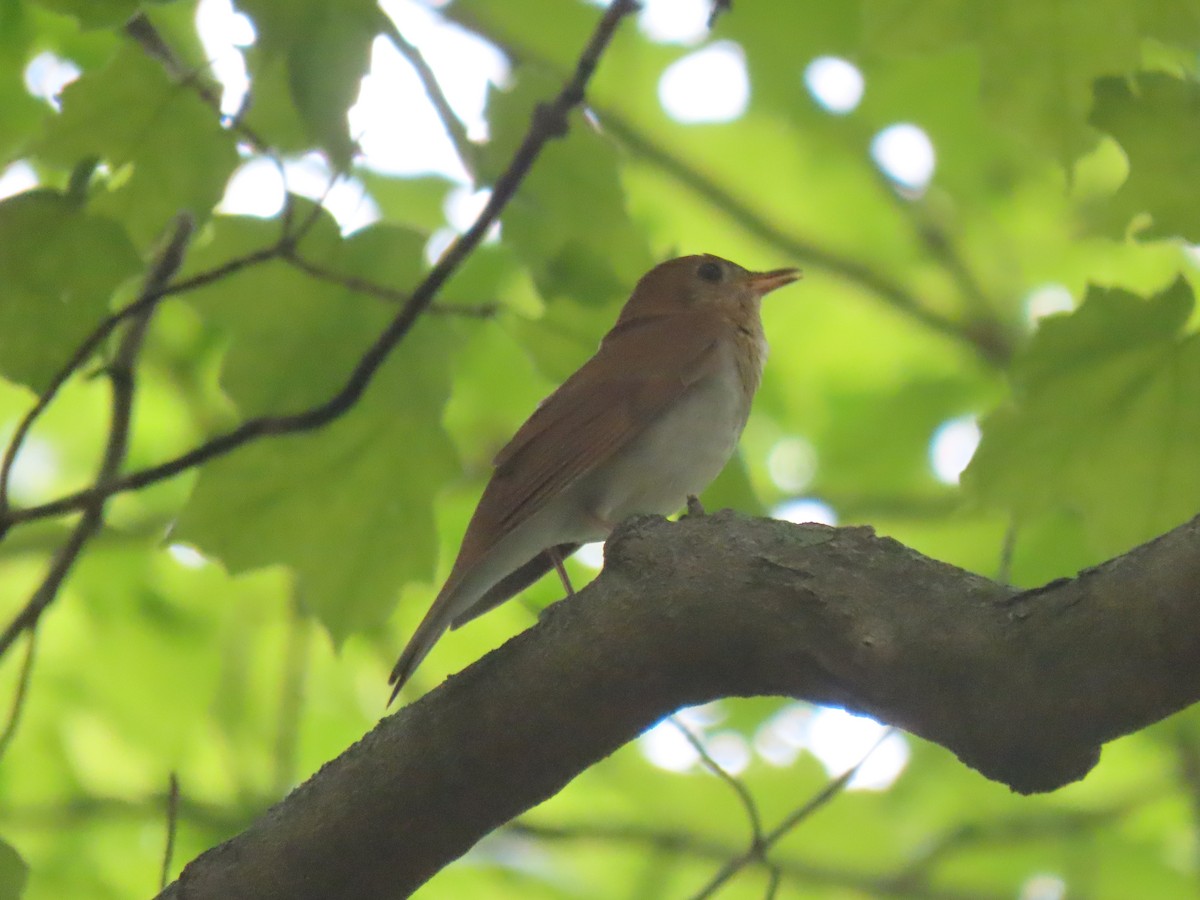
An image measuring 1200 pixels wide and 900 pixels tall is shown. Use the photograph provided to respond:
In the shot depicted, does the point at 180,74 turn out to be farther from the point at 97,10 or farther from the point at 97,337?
the point at 97,337

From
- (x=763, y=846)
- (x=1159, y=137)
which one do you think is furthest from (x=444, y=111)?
(x=763, y=846)

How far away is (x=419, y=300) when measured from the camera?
303 cm

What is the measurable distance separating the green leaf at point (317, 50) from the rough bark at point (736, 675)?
1110 millimetres

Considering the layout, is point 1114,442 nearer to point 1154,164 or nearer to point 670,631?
point 1154,164

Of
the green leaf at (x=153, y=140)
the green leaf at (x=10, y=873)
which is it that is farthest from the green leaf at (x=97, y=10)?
the green leaf at (x=10, y=873)

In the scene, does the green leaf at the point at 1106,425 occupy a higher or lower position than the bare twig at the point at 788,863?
lower

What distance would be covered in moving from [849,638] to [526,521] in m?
1.60

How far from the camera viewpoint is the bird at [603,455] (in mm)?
3559

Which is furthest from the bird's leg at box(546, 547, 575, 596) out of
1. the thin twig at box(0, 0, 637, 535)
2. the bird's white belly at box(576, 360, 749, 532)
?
the thin twig at box(0, 0, 637, 535)

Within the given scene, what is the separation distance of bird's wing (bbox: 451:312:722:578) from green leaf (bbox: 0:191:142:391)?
107 centimetres

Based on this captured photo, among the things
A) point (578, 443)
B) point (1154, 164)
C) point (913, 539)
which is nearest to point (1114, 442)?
point (1154, 164)

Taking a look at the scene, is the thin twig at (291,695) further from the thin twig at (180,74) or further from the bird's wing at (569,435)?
the thin twig at (180,74)

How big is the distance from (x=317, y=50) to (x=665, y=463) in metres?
1.60

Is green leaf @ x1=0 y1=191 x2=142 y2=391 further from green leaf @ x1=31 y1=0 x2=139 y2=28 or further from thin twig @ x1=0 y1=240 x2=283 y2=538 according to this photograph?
green leaf @ x1=31 y1=0 x2=139 y2=28
